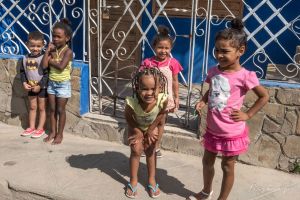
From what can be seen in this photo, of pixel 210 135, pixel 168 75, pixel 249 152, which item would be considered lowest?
pixel 249 152

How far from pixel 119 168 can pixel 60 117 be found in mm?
1061

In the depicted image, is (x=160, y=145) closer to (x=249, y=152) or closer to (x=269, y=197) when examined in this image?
(x=249, y=152)

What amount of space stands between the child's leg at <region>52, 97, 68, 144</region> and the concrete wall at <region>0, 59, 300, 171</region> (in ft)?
0.58

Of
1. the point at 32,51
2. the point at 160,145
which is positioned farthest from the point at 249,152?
the point at 32,51

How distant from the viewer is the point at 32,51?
4340mm

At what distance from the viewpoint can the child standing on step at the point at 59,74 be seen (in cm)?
407

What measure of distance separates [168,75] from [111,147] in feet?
4.03

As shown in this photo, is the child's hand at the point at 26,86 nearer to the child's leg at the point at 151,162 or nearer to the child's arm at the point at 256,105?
the child's leg at the point at 151,162

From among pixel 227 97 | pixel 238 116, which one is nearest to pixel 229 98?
pixel 227 97

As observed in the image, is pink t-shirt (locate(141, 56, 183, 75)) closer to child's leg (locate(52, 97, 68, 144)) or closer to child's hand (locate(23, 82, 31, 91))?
child's leg (locate(52, 97, 68, 144))

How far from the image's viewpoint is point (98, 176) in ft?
11.8

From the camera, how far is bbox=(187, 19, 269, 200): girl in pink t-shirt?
2.64m

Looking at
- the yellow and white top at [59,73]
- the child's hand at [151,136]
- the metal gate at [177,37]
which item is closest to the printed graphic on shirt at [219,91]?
the child's hand at [151,136]

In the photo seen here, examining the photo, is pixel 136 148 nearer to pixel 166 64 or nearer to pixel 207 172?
pixel 207 172
